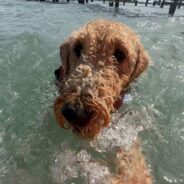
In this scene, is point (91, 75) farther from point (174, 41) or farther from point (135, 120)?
point (174, 41)

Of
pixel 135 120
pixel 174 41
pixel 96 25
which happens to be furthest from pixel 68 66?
pixel 174 41

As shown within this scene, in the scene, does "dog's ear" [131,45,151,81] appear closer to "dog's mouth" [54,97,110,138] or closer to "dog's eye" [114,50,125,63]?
"dog's eye" [114,50,125,63]

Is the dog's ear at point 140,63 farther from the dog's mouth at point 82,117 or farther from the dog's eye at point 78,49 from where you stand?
the dog's mouth at point 82,117

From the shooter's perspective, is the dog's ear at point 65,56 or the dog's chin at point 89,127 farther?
the dog's ear at point 65,56

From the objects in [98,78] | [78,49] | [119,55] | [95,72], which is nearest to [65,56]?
[78,49]

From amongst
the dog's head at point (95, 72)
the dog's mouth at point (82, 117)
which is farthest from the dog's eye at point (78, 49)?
the dog's mouth at point (82, 117)

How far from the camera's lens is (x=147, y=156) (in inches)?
192

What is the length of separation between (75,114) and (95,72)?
64cm

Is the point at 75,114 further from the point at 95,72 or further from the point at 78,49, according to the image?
the point at 78,49

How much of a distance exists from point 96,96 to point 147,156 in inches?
75.8

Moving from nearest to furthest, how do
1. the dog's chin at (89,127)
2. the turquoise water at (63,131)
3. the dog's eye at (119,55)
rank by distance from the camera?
the dog's chin at (89,127) < the dog's eye at (119,55) < the turquoise water at (63,131)

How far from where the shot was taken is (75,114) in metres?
3.11

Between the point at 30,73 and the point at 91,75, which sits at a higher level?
the point at 91,75

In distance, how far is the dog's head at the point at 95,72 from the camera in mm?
3148
